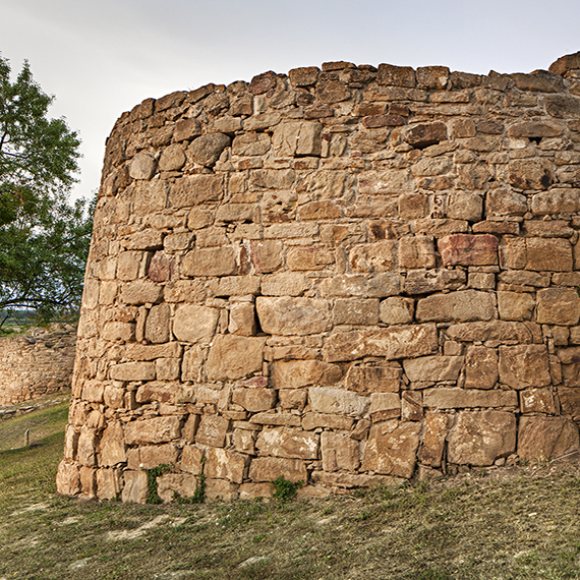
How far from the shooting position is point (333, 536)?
132 inches

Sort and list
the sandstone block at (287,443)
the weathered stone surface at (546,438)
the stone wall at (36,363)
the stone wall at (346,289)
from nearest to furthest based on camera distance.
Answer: the weathered stone surface at (546,438)
the stone wall at (346,289)
the sandstone block at (287,443)
the stone wall at (36,363)

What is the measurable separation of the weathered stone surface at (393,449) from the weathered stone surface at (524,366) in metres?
0.72

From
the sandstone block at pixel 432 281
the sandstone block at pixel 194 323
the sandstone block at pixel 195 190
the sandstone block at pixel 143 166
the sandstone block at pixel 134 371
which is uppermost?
the sandstone block at pixel 143 166

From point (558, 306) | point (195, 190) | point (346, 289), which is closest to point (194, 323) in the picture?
point (195, 190)

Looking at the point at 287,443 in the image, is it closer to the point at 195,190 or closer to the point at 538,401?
the point at 538,401

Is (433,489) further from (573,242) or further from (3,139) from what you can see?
(3,139)

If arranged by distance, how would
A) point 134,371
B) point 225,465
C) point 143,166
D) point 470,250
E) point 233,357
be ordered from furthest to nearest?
point 143,166 < point 134,371 < point 233,357 < point 225,465 < point 470,250

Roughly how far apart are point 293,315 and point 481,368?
139 centimetres

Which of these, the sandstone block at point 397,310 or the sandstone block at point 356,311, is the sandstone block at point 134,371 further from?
the sandstone block at point 397,310

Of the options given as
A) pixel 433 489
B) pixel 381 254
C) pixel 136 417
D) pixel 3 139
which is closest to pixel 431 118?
pixel 381 254

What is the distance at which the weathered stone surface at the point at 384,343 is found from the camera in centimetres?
409

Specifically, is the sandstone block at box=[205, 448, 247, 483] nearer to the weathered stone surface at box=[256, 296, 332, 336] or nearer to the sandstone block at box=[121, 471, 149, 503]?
the sandstone block at box=[121, 471, 149, 503]

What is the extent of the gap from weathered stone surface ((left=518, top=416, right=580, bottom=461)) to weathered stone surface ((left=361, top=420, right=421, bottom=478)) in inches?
28.3

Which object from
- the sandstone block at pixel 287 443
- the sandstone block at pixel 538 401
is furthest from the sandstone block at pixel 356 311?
the sandstone block at pixel 538 401
